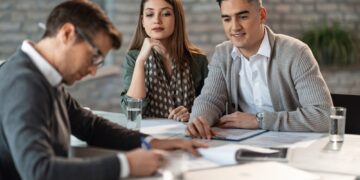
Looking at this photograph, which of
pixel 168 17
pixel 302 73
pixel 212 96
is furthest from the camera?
pixel 168 17

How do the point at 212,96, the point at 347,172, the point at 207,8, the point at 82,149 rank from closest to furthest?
the point at 347,172 → the point at 82,149 → the point at 212,96 → the point at 207,8

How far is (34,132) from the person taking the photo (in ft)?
4.80

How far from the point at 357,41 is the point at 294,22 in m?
0.58

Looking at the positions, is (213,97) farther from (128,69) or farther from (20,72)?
(20,72)

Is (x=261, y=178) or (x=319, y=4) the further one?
(x=319, y=4)

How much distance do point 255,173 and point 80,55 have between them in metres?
0.58

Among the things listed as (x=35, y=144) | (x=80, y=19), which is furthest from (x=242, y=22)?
(x=35, y=144)

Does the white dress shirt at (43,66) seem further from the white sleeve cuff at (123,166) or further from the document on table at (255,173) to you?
the document on table at (255,173)

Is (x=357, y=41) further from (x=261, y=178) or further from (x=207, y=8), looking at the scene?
(x=261, y=178)

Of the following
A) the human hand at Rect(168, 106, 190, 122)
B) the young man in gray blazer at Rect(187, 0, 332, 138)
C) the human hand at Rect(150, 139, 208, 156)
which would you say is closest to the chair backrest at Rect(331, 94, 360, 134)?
the young man in gray blazer at Rect(187, 0, 332, 138)

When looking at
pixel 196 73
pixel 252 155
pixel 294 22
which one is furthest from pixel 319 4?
pixel 252 155

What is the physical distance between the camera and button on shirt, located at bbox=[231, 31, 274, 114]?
259 cm

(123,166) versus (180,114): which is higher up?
(123,166)

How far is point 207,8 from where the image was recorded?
17.0 ft
